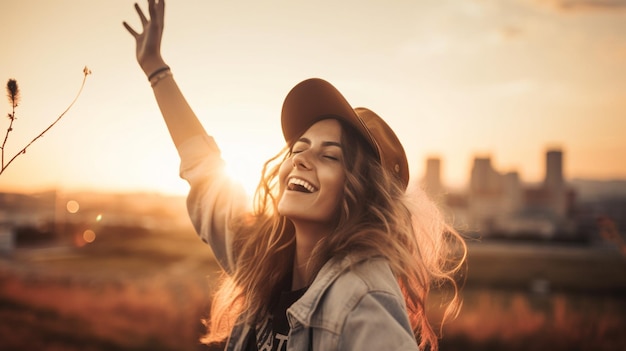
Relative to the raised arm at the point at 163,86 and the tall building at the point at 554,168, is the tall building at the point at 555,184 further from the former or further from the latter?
the raised arm at the point at 163,86

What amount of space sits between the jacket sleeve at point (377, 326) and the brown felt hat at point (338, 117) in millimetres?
603

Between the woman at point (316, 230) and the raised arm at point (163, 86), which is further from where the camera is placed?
the raised arm at point (163, 86)

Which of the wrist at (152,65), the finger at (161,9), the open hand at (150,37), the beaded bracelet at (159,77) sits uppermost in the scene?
the finger at (161,9)

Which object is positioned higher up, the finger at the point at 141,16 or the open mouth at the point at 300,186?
the finger at the point at 141,16

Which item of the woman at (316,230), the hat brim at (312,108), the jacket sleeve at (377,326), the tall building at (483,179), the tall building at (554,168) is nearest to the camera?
the jacket sleeve at (377,326)

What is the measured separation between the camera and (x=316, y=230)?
1913 millimetres

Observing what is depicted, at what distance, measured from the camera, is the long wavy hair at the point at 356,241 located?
1757 millimetres

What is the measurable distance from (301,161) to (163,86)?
2.83 ft

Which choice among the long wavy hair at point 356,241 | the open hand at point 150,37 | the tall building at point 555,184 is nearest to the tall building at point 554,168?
the tall building at point 555,184

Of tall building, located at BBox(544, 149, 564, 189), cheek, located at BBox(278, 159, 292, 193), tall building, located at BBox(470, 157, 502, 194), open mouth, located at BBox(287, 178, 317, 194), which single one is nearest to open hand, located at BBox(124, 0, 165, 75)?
cheek, located at BBox(278, 159, 292, 193)

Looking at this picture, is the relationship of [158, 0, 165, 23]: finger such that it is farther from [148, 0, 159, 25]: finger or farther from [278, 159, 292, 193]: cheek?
[278, 159, 292, 193]: cheek

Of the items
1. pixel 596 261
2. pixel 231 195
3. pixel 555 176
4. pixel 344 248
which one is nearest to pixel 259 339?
pixel 344 248

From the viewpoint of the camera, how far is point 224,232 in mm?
2246

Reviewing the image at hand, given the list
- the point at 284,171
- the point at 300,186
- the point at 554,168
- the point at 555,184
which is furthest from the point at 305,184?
the point at 555,184
